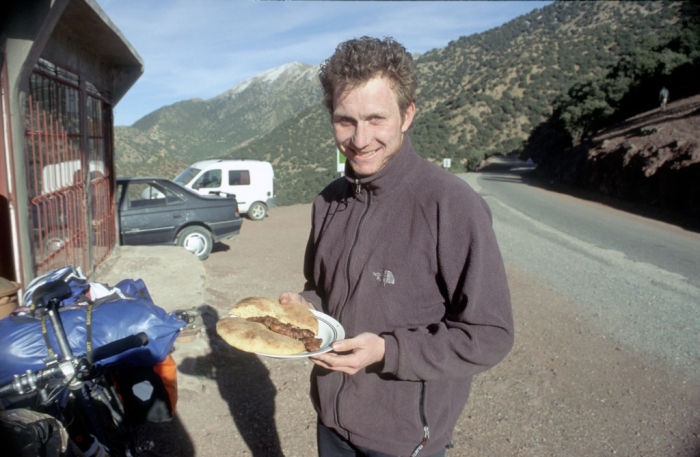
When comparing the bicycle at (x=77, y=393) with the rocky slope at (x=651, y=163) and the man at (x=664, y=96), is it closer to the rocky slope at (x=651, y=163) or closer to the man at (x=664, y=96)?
the rocky slope at (x=651, y=163)

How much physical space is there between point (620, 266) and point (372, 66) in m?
8.89

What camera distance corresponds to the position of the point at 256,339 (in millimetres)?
1943

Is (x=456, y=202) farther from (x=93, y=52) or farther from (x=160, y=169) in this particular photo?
(x=160, y=169)

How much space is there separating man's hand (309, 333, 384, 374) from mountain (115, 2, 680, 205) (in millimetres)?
29153

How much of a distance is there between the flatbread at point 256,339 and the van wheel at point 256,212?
1593cm

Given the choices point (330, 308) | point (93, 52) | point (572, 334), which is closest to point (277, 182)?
point (93, 52)

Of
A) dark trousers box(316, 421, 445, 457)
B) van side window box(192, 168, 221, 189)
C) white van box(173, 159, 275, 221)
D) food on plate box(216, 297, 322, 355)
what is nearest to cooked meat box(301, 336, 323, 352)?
food on plate box(216, 297, 322, 355)

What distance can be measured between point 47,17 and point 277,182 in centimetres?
3383

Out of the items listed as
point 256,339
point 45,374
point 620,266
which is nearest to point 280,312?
point 256,339

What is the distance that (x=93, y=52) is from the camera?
7.35 metres

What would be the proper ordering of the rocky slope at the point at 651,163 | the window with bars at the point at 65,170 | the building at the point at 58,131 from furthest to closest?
the rocky slope at the point at 651,163
the window with bars at the point at 65,170
the building at the point at 58,131

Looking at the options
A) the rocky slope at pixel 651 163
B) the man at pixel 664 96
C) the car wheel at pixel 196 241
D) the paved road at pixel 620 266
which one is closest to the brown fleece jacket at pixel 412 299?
the paved road at pixel 620 266

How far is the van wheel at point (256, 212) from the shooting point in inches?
701

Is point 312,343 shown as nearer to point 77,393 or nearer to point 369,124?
point 369,124
